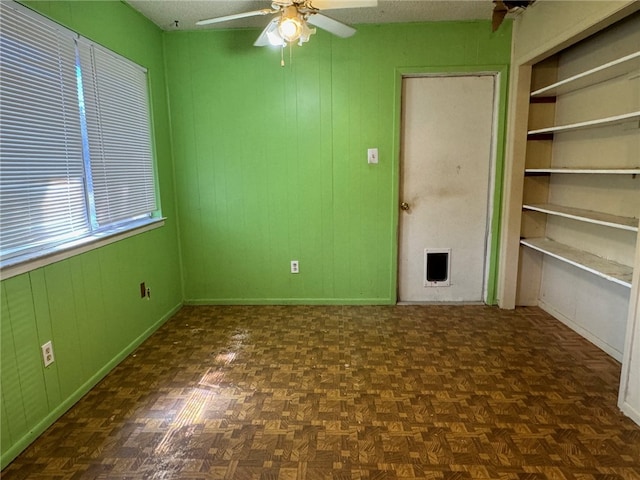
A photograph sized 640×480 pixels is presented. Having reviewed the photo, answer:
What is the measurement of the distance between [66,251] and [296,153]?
1.95 meters

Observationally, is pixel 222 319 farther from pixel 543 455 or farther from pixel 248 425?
pixel 543 455

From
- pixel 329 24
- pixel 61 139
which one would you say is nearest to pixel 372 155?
pixel 329 24

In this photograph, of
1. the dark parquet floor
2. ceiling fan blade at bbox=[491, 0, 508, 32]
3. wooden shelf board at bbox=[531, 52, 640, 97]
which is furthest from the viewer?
ceiling fan blade at bbox=[491, 0, 508, 32]

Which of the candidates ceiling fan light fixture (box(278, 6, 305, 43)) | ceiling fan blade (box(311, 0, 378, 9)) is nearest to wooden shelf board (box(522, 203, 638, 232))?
ceiling fan blade (box(311, 0, 378, 9))

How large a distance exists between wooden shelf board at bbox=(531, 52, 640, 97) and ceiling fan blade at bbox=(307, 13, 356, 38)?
4.64ft

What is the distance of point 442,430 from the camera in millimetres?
1912

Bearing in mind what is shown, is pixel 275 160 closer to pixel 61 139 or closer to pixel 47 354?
pixel 61 139

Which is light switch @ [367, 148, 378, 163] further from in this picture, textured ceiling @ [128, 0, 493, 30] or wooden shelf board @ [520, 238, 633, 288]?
wooden shelf board @ [520, 238, 633, 288]

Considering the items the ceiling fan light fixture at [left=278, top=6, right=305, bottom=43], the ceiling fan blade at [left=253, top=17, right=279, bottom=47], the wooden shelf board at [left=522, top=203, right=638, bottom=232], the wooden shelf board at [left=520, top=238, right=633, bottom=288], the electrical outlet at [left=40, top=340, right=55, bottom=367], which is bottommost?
the electrical outlet at [left=40, top=340, right=55, bottom=367]

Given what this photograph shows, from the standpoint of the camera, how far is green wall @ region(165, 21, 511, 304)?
10.7 feet

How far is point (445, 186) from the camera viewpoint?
3.49 m

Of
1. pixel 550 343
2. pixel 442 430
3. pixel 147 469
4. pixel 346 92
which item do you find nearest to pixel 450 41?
pixel 346 92

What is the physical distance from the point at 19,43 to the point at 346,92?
2.24 m

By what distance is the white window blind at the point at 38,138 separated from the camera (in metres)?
1.79
